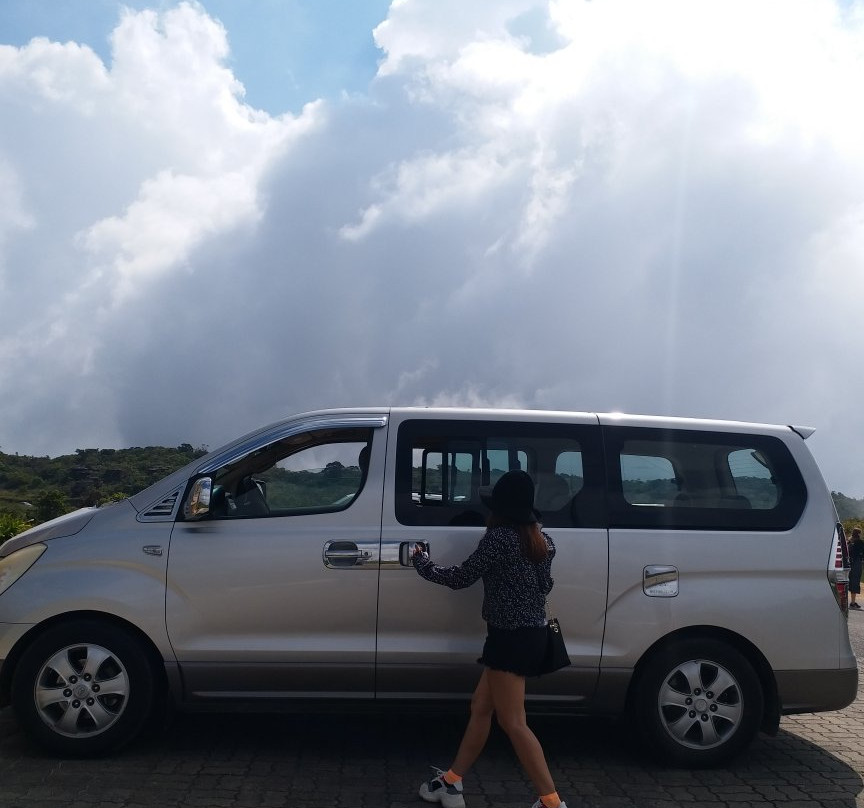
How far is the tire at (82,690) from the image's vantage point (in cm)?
554

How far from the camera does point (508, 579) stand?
15.8 ft

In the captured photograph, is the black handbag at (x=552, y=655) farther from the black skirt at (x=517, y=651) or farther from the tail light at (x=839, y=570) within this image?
the tail light at (x=839, y=570)

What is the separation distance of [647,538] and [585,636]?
68 cm

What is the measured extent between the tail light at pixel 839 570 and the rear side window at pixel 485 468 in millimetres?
1413

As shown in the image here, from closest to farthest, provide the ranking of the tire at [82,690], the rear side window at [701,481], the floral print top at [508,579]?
the floral print top at [508,579] → the tire at [82,690] → the rear side window at [701,481]

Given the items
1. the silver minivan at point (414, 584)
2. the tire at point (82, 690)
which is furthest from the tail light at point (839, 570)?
the tire at point (82, 690)

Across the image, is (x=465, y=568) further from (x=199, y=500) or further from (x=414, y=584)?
Result: (x=199, y=500)

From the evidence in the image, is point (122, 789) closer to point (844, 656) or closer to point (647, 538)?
point (647, 538)

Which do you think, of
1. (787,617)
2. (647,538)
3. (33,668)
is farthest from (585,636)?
(33,668)

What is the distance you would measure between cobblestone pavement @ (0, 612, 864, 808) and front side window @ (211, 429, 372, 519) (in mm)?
1350

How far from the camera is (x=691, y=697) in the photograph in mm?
5762

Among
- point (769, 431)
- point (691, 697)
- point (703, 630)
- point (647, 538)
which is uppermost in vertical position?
point (769, 431)

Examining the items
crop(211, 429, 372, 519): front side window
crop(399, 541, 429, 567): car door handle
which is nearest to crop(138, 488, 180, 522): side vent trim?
crop(211, 429, 372, 519): front side window

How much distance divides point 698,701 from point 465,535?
5.52 feet
